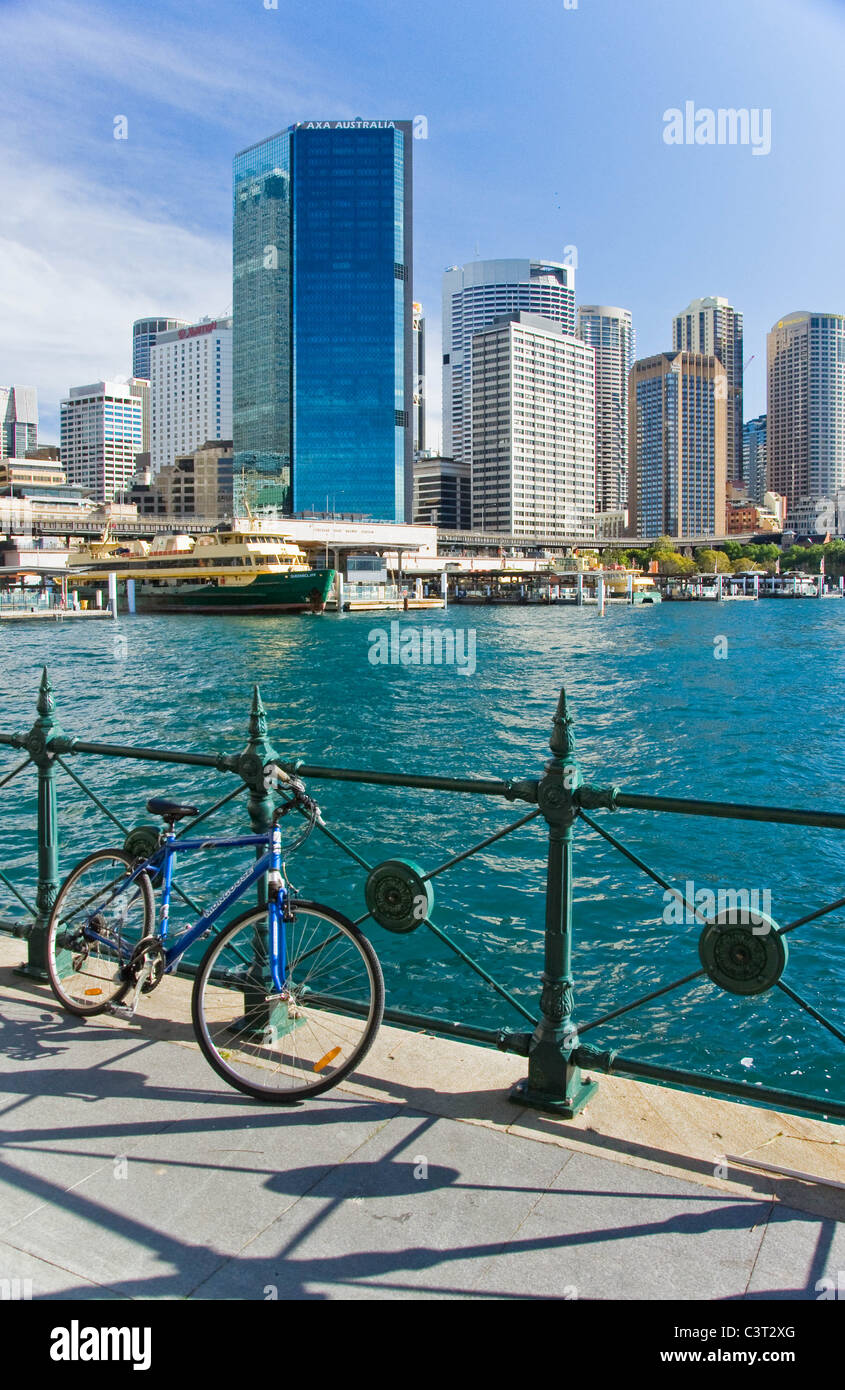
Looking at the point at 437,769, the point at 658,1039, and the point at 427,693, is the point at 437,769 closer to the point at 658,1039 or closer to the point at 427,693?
the point at 658,1039

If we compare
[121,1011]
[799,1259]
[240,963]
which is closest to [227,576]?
[121,1011]

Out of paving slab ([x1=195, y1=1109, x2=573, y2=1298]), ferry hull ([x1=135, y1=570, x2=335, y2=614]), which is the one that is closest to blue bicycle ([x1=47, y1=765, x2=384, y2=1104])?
paving slab ([x1=195, y1=1109, x2=573, y2=1298])

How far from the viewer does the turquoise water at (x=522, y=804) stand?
9.70 metres

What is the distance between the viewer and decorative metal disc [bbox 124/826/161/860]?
538 cm

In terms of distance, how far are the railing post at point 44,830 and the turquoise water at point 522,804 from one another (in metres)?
4.48

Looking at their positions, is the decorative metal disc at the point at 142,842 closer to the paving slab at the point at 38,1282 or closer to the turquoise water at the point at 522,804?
the paving slab at the point at 38,1282

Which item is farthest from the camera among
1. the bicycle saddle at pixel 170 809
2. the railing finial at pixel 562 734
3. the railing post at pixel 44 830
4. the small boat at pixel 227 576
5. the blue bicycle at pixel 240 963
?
the small boat at pixel 227 576

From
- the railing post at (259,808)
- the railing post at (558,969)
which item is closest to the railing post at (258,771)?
the railing post at (259,808)

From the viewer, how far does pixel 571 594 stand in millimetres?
167500

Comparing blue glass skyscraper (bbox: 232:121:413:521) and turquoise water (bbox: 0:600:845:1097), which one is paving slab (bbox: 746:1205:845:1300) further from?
blue glass skyscraper (bbox: 232:121:413:521)

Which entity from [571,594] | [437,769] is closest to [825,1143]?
[437,769]

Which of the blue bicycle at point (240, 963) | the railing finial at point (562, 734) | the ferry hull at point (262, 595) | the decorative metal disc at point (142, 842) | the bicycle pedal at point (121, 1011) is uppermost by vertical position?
the ferry hull at point (262, 595)

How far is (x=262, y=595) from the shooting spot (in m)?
94.1
